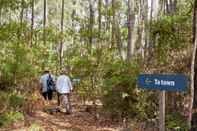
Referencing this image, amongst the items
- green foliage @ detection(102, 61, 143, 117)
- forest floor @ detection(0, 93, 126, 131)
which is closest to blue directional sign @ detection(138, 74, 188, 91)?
forest floor @ detection(0, 93, 126, 131)

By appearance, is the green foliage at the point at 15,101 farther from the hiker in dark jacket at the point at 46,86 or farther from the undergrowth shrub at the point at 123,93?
the hiker in dark jacket at the point at 46,86

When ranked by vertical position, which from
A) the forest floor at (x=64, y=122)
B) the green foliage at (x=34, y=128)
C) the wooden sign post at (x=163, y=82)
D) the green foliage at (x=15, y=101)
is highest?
the wooden sign post at (x=163, y=82)

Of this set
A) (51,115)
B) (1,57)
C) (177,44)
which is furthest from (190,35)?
(1,57)

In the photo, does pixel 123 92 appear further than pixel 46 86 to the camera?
No

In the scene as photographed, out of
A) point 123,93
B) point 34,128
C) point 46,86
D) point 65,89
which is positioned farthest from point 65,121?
point 46,86

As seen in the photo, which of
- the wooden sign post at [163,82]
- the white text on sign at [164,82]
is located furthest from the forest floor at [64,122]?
the white text on sign at [164,82]

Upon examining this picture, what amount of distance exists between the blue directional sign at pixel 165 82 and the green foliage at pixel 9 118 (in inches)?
173

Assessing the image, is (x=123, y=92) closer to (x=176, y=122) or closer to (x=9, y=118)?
(x=176, y=122)

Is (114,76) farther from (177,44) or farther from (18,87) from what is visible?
(18,87)

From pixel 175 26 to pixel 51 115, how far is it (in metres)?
5.17

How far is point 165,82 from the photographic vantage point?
775 cm

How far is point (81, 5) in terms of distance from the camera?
56.7m

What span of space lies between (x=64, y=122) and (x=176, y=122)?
400 centimetres

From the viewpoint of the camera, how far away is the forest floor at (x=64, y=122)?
1148 centimetres
